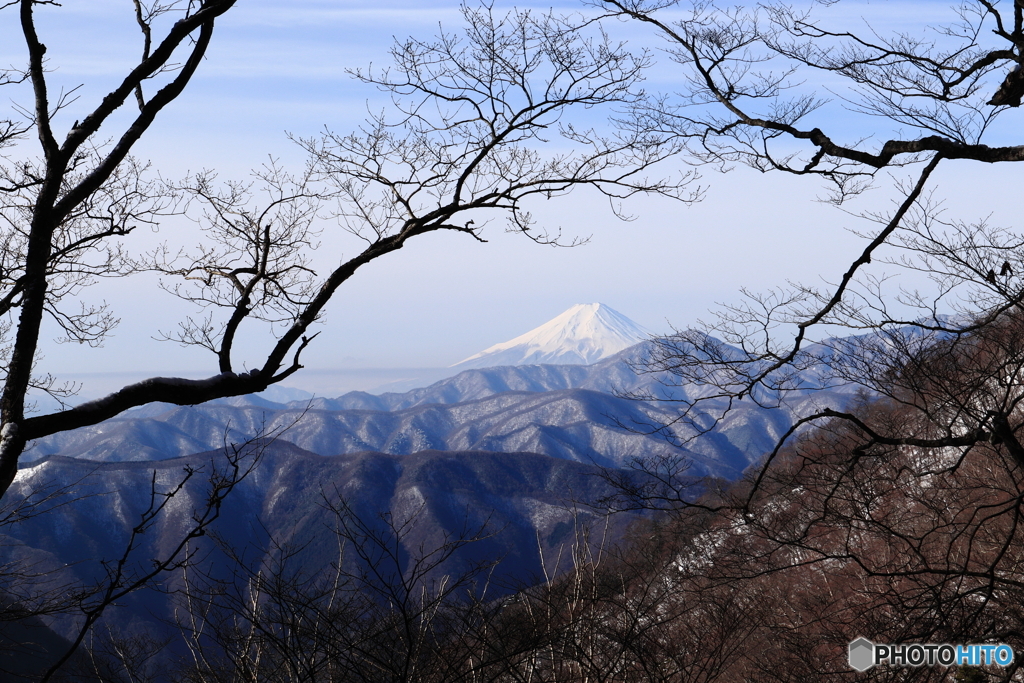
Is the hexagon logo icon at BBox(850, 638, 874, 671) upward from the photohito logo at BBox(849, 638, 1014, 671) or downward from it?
downward

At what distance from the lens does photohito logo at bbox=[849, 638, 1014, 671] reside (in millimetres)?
6551

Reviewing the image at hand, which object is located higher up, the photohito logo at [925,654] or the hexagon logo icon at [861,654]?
the photohito logo at [925,654]

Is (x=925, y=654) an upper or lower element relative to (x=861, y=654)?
upper

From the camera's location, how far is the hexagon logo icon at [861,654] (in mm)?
8477

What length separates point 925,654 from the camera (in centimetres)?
704

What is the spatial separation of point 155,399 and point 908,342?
7.62m

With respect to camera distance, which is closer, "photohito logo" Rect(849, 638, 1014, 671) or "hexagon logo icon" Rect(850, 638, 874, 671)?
"photohito logo" Rect(849, 638, 1014, 671)

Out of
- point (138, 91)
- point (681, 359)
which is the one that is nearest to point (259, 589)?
point (138, 91)

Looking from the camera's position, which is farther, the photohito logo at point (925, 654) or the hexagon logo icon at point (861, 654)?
the hexagon logo icon at point (861, 654)

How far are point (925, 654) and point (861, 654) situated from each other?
182 centimetres

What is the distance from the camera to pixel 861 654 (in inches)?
343

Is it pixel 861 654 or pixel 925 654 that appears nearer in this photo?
pixel 925 654

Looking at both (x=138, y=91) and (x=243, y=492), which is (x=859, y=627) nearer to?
(x=138, y=91)

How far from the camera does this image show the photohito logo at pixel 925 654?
21.5 ft
